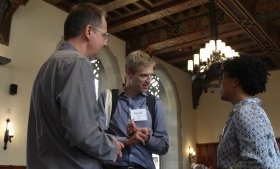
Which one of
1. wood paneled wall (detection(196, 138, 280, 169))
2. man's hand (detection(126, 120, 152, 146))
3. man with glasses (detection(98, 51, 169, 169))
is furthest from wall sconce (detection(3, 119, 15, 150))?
wood paneled wall (detection(196, 138, 280, 169))

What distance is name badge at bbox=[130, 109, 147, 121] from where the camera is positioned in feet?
6.82

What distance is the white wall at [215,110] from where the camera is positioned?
1035 centimetres

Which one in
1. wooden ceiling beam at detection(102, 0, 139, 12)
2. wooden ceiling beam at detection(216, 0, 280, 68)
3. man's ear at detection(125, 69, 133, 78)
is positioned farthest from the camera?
wooden ceiling beam at detection(102, 0, 139, 12)

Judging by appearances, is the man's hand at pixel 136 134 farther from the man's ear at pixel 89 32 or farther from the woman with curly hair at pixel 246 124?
the man's ear at pixel 89 32

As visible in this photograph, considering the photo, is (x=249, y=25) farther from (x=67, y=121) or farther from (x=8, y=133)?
(x=67, y=121)

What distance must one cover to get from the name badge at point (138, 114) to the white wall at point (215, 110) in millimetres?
9001

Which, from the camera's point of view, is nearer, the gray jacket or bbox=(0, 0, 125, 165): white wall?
the gray jacket

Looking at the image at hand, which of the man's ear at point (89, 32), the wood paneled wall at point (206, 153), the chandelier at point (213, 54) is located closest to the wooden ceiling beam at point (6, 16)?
the chandelier at point (213, 54)

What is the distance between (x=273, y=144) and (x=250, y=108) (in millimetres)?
195

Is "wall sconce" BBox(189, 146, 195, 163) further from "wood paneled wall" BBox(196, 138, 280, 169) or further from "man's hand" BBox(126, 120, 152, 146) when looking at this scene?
"man's hand" BBox(126, 120, 152, 146)

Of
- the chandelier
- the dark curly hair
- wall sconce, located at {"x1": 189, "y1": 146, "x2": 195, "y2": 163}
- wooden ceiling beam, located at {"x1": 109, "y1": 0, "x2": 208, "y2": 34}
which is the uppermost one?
wooden ceiling beam, located at {"x1": 109, "y1": 0, "x2": 208, "y2": 34}

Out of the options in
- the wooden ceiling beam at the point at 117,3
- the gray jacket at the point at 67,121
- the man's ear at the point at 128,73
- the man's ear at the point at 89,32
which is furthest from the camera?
the wooden ceiling beam at the point at 117,3

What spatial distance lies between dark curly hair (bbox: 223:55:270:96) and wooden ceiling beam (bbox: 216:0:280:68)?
444 cm

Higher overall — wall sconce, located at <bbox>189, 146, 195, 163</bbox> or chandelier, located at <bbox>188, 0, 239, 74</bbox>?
chandelier, located at <bbox>188, 0, 239, 74</bbox>
